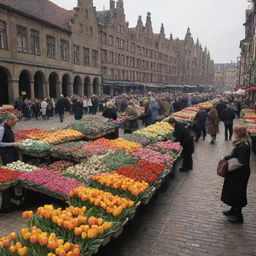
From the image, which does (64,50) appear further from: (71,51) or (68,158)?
(68,158)

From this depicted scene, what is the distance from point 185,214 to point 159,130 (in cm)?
589

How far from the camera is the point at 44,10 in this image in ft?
102

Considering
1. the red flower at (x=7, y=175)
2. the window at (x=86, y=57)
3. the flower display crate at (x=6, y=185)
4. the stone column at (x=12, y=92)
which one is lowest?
the flower display crate at (x=6, y=185)

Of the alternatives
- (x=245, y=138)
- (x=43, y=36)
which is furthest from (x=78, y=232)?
(x=43, y=36)

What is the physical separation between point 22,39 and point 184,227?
25.5 meters

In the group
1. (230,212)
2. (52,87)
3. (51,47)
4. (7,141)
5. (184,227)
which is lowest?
(184,227)

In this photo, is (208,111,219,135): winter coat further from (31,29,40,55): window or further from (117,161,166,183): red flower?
(31,29,40,55): window

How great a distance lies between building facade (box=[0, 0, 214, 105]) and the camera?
24.8 metres

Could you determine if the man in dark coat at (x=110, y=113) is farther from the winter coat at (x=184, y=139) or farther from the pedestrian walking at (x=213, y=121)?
the winter coat at (x=184, y=139)

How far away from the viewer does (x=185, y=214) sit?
19.7 ft

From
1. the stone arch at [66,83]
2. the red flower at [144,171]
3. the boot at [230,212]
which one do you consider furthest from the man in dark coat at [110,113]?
the stone arch at [66,83]

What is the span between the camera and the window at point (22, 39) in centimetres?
2551

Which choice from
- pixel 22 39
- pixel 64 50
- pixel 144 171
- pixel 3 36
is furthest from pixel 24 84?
pixel 144 171

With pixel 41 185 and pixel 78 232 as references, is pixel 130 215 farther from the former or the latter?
pixel 41 185
